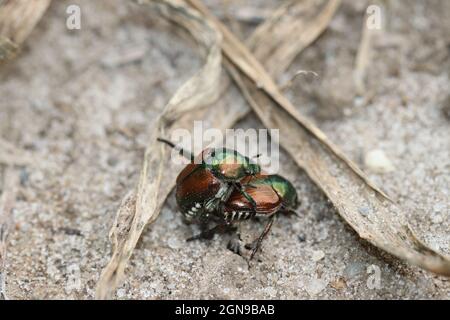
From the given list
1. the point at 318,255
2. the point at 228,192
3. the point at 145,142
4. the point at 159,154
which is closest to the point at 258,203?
the point at 228,192

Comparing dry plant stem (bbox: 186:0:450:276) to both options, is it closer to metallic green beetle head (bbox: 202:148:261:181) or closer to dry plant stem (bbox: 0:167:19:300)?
metallic green beetle head (bbox: 202:148:261:181)

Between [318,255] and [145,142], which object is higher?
[145,142]

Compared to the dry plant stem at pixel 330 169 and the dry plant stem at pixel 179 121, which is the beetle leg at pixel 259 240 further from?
the dry plant stem at pixel 179 121

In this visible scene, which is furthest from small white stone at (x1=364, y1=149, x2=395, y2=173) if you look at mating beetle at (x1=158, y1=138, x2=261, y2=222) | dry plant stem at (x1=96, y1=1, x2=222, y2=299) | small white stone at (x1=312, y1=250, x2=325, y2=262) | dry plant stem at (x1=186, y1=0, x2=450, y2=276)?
dry plant stem at (x1=96, y1=1, x2=222, y2=299)

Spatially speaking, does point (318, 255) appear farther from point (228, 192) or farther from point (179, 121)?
point (179, 121)

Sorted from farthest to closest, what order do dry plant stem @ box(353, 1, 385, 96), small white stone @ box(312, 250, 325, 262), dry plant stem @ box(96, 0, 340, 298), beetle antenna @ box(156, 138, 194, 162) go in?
1. dry plant stem @ box(353, 1, 385, 96)
2. beetle antenna @ box(156, 138, 194, 162)
3. small white stone @ box(312, 250, 325, 262)
4. dry plant stem @ box(96, 0, 340, 298)

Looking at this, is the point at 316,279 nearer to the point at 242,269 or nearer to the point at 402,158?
the point at 242,269
